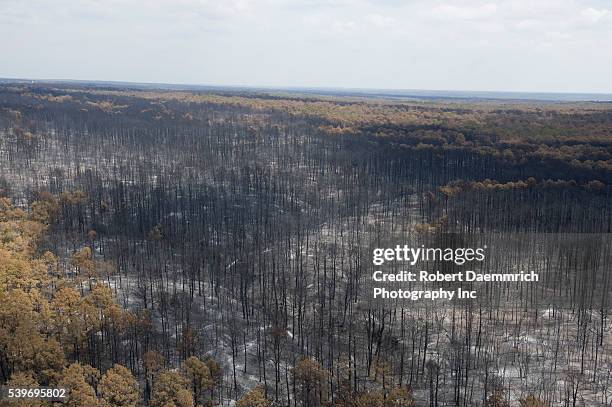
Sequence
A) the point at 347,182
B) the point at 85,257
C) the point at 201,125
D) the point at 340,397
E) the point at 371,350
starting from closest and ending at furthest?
the point at 340,397
the point at 371,350
the point at 85,257
the point at 347,182
the point at 201,125

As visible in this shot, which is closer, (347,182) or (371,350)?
(371,350)

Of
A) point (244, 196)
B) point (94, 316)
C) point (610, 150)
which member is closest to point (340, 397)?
point (94, 316)

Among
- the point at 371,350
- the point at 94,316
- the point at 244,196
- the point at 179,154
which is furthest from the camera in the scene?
the point at 179,154

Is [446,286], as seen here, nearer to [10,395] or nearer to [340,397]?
[340,397]

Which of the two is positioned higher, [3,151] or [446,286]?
[3,151]

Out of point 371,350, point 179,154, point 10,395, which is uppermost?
point 179,154

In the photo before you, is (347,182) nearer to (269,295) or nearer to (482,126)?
(269,295)

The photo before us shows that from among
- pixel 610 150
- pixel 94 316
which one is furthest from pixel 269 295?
pixel 610 150
